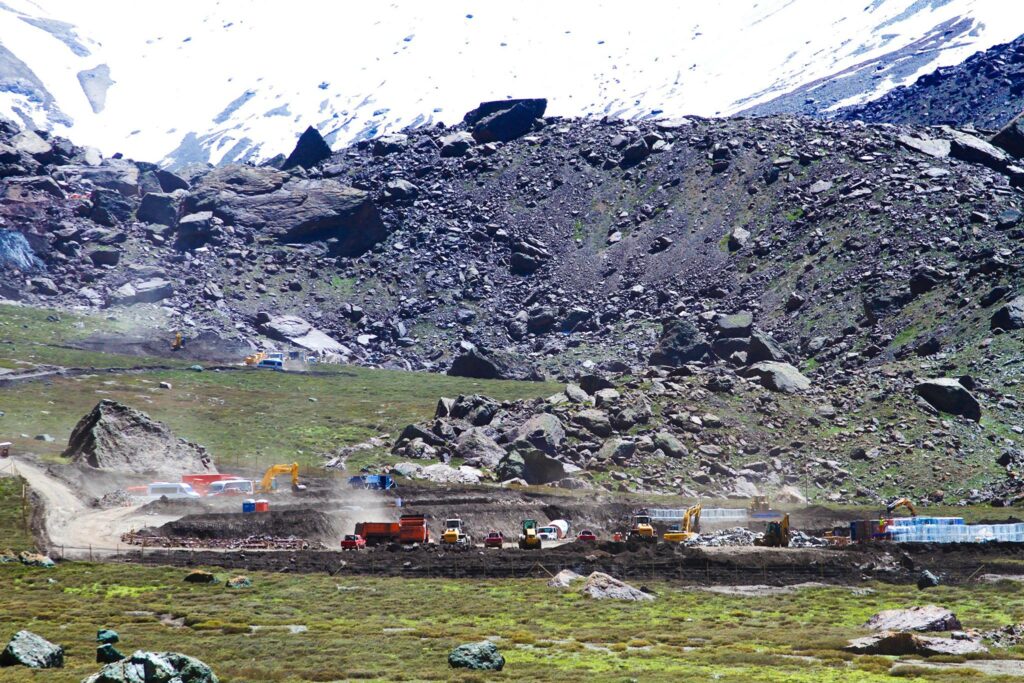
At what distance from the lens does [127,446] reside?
3927 inches

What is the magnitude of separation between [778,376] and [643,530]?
50214 millimetres

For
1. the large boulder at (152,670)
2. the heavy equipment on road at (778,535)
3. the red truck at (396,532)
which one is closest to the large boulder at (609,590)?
the red truck at (396,532)

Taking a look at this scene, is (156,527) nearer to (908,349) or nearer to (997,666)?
(997,666)

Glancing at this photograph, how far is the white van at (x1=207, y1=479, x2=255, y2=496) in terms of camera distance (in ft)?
311

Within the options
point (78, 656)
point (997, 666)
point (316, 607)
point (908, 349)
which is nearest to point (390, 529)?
point (316, 607)

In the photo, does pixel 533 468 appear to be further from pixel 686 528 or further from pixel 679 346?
pixel 679 346

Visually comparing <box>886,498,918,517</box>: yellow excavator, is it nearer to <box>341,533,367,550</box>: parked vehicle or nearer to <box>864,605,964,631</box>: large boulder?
<box>341,533,367,550</box>: parked vehicle

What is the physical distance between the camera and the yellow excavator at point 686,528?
3258 inches

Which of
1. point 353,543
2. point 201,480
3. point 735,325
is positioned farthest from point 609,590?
→ point 735,325

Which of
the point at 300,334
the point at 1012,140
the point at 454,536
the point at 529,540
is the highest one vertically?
the point at 1012,140

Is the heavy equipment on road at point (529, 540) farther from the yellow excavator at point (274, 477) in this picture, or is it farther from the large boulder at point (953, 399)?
the large boulder at point (953, 399)

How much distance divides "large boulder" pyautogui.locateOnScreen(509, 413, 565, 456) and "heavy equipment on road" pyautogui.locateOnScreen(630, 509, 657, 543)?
2540cm

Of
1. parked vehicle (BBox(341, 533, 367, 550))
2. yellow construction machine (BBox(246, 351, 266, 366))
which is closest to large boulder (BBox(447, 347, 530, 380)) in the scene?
yellow construction machine (BBox(246, 351, 266, 366))

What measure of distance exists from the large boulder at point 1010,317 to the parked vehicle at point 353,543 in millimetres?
84283
